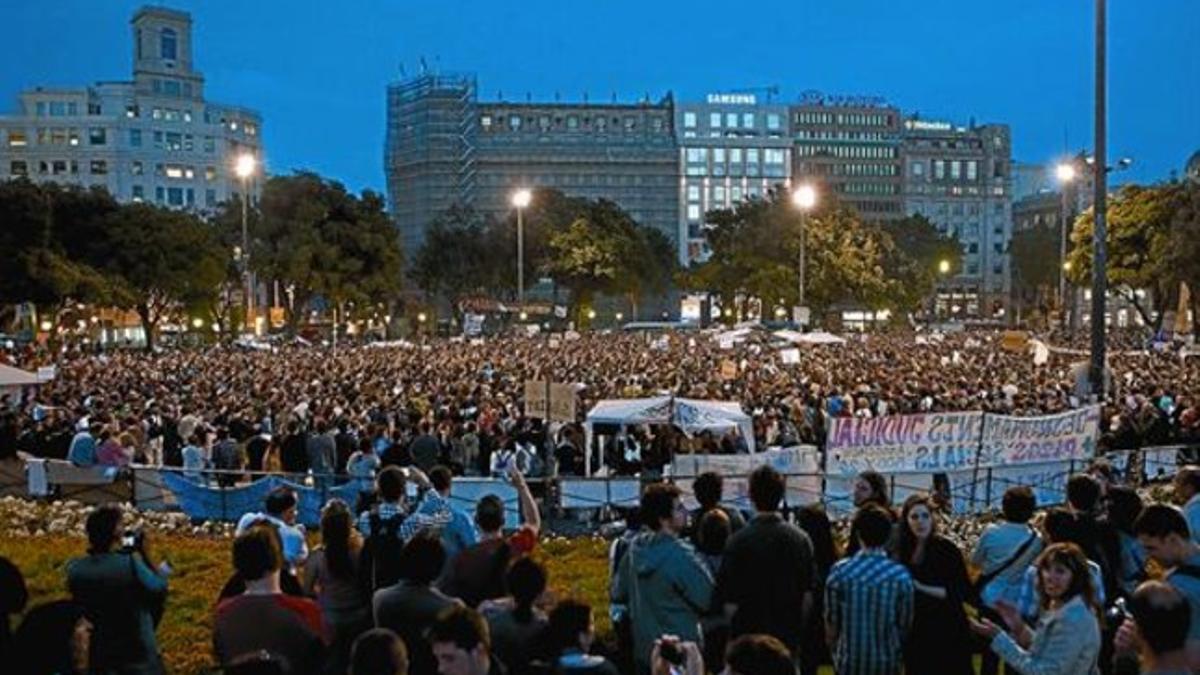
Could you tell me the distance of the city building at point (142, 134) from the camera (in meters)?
112

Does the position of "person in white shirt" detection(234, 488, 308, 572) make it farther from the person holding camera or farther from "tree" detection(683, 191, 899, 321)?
"tree" detection(683, 191, 899, 321)

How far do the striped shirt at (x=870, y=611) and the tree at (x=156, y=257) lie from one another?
5073cm

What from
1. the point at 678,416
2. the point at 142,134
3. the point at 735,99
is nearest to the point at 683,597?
the point at 678,416

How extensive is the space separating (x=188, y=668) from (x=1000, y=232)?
154 metres

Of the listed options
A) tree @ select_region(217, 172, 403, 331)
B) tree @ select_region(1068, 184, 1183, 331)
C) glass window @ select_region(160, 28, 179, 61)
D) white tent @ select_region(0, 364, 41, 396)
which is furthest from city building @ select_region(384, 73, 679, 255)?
white tent @ select_region(0, 364, 41, 396)

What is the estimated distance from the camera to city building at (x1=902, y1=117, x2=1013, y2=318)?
150 metres

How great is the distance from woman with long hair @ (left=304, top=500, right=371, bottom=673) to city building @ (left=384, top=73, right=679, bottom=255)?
12138 centimetres

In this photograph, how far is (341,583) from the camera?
21.7ft

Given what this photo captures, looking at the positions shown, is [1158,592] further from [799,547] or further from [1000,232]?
[1000,232]

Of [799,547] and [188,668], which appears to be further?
[188,668]

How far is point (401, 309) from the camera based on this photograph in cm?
10256

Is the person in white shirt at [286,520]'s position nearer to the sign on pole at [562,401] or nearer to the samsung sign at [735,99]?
the sign on pole at [562,401]

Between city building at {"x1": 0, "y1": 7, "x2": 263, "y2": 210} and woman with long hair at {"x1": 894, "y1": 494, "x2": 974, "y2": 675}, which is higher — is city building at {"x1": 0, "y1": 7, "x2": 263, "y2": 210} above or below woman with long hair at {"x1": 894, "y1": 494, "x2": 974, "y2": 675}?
above

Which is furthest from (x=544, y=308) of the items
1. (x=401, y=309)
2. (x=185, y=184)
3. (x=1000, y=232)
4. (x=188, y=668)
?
(x=188, y=668)
